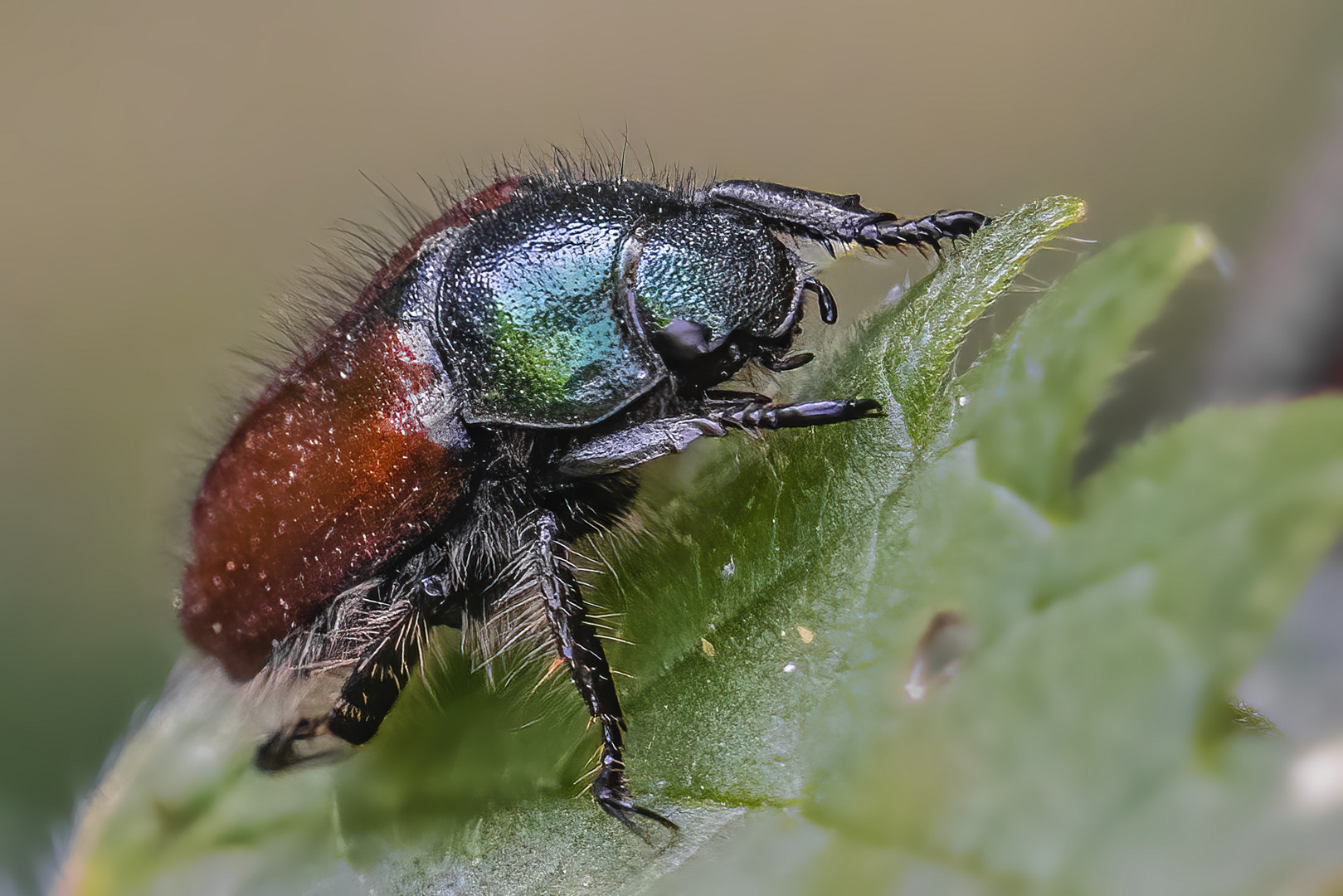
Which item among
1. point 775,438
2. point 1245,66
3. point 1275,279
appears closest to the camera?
point 775,438

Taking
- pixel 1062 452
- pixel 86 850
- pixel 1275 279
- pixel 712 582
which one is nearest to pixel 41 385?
pixel 86 850

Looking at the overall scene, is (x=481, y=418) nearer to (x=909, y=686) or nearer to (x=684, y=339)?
(x=684, y=339)

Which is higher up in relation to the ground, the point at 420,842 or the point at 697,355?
the point at 697,355

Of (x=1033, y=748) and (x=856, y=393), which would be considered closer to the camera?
(x=1033, y=748)

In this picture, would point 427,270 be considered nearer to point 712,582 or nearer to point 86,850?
point 712,582

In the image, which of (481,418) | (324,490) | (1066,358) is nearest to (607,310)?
(481,418)

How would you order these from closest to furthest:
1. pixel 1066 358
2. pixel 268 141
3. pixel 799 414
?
1. pixel 1066 358
2. pixel 799 414
3. pixel 268 141

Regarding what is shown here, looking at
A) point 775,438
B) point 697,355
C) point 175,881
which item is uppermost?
point 697,355
